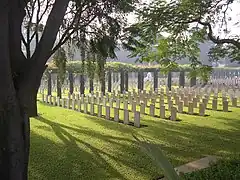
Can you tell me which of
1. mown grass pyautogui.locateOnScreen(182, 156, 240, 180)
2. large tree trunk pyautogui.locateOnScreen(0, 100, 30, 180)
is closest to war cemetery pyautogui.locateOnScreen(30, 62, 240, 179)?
mown grass pyautogui.locateOnScreen(182, 156, 240, 180)

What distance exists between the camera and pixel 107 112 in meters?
12.0

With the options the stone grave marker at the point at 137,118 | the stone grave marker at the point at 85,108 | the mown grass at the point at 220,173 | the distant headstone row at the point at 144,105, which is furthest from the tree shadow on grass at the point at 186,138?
the stone grave marker at the point at 85,108

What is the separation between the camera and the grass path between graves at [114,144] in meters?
6.06

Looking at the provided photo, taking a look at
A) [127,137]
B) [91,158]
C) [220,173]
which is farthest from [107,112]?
[220,173]

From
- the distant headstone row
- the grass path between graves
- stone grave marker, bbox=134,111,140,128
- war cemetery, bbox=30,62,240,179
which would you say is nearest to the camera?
the grass path between graves

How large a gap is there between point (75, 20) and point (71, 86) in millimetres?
11754

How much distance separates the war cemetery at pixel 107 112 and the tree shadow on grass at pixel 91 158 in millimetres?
19

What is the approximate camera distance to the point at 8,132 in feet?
13.5

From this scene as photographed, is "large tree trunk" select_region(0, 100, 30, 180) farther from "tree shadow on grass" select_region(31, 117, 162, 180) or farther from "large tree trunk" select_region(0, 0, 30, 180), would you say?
"tree shadow on grass" select_region(31, 117, 162, 180)

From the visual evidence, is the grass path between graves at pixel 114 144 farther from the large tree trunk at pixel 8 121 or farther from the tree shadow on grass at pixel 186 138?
the large tree trunk at pixel 8 121

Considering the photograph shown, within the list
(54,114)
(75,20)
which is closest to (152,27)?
(75,20)

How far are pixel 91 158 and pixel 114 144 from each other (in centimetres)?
130

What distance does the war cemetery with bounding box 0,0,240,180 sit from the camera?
425cm

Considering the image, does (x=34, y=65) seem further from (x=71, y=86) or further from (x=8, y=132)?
(x=71, y=86)
